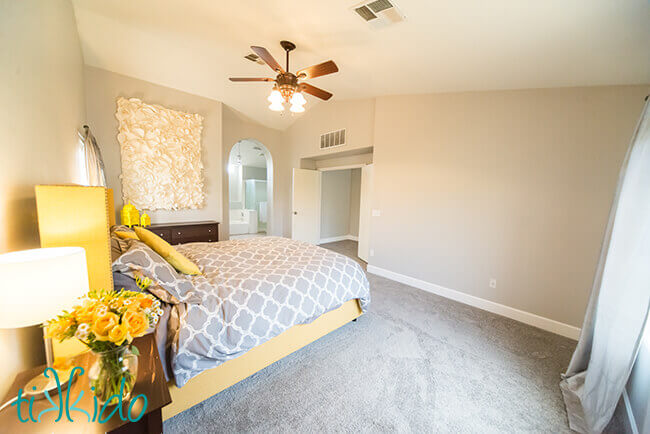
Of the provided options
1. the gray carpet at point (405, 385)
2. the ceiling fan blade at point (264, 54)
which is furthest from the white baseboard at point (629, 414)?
the ceiling fan blade at point (264, 54)

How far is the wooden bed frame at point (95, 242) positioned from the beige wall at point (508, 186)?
258cm

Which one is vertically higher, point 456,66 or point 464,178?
point 456,66

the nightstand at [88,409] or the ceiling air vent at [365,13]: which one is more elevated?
the ceiling air vent at [365,13]

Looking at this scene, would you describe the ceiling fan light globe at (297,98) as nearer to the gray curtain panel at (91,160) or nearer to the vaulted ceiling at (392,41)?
the vaulted ceiling at (392,41)

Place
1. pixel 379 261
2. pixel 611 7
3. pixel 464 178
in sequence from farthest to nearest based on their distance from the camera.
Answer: pixel 379 261
pixel 464 178
pixel 611 7

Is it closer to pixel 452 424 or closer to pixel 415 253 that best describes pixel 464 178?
pixel 415 253

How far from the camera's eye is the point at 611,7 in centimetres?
142

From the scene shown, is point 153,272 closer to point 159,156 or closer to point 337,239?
point 159,156

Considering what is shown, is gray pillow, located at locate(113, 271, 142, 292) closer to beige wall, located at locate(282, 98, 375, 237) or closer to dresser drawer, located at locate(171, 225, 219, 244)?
dresser drawer, located at locate(171, 225, 219, 244)

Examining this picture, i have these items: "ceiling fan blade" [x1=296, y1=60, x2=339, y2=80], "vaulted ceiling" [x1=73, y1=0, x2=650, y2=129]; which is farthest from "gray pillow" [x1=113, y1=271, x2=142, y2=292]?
"vaulted ceiling" [x1=73, y1=0, x2=650, y2=129]

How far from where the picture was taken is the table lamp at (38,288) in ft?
2.38

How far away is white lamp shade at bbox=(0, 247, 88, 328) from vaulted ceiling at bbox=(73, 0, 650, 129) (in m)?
2.45

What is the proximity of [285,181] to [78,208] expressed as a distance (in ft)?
15.4

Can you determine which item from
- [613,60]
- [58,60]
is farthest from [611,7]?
[58,60]
